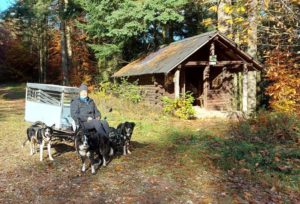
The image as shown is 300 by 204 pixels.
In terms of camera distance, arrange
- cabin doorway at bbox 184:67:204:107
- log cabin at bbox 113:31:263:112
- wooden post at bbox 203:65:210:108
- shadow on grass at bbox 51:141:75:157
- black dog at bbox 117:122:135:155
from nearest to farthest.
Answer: black dog at bbox 117:122:135:155 < shadow on grass at bbox 51:141:75:157 < log cabin at bbox 113:31:263:112 < wooden post at bbox 203:65:210:108 < cabin doorway at bbox 184:67:204:107

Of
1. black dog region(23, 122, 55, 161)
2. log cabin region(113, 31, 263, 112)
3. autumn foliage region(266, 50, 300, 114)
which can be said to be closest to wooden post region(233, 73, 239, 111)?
log cabin region(113, 31, 263, 112)

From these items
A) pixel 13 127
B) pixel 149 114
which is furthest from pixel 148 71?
pixel 13 127

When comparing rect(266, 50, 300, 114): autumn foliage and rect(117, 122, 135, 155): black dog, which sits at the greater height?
rect(266, 50, 300, 114): autumn foliage

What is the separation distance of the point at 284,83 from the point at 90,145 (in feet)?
37.0

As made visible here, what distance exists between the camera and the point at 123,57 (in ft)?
97.1

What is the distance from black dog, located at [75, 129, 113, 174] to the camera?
796cm

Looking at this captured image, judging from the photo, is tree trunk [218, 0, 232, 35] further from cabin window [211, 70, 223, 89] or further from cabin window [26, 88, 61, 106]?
cabin window [26, 88, 61, 106]

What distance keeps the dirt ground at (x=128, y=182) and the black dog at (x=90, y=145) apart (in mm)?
306

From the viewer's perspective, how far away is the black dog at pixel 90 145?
796 centimetres

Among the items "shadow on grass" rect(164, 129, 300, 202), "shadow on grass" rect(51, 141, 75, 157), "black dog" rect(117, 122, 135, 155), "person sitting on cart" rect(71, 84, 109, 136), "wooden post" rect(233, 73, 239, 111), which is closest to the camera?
"shadow on grass" rect(164, 129, 300, 202)

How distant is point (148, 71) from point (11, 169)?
11.8m

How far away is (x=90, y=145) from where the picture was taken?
26.5ft

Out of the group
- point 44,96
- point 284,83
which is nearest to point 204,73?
point 284,83

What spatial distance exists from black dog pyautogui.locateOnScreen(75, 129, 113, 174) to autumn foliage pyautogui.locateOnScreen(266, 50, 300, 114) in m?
9.62
